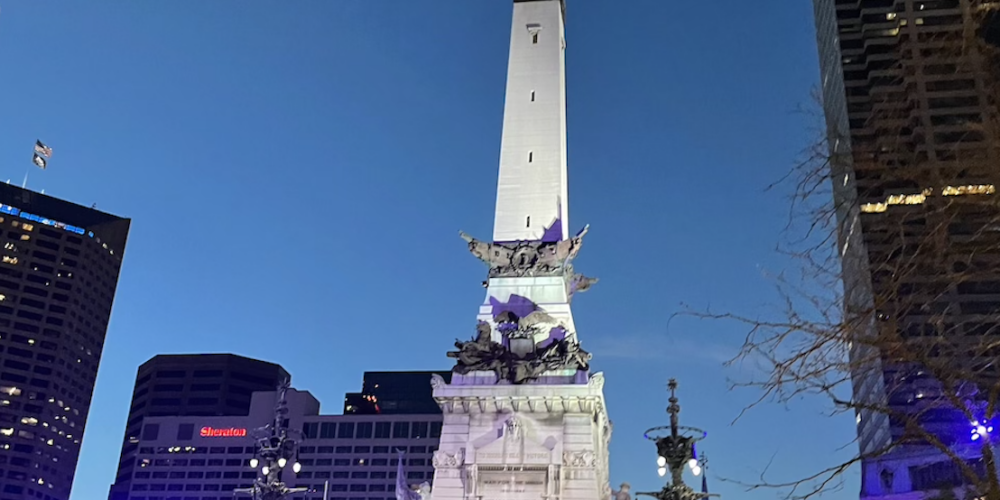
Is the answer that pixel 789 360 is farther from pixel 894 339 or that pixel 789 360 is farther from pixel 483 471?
pixel 483 471

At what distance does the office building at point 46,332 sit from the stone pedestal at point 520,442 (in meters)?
111

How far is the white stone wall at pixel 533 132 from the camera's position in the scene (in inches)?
1726

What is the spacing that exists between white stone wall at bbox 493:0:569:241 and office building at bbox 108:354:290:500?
377ft

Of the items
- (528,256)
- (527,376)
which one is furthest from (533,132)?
(527,376)

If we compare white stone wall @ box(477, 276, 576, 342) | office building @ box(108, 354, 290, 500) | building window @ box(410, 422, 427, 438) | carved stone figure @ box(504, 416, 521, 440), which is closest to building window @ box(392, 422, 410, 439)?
building window @ box(410, 422, 427, 438)

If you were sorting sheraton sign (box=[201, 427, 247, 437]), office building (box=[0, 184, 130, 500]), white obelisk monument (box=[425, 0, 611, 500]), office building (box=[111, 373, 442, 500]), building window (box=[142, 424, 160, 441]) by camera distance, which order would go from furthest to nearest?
office building (box=[0, 184, 130, 500])
building window (box=[142, 424, 160, 441])
sheraton sign (box=[201, 427, 247, 437])
office building (box=[111, 373, 442, 500])
white obelisk monument (box=[425, 0, 611, 500])

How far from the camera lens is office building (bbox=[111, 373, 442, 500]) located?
378 ft

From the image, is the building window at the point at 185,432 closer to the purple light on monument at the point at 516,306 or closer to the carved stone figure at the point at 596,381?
the purple light on monument at the point at 516,306

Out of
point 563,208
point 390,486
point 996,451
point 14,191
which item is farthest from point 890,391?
point 14,191

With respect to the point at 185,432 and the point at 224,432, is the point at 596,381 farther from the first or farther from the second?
the point at 185,432

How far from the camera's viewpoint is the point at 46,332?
137 meters

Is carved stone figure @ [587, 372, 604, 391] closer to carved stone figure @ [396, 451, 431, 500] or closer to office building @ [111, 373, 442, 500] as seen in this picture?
carved stone figure @ [396, 451, 431, 500]

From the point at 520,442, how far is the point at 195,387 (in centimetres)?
12620

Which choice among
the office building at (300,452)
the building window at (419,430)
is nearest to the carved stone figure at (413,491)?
the office building at (300,452)
